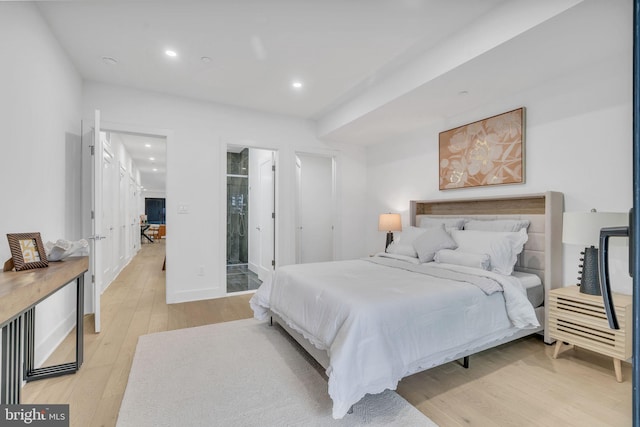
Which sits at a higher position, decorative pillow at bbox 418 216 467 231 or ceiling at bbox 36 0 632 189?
ceiling at bbox 36 0 632 189

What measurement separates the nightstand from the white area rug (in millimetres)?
1494

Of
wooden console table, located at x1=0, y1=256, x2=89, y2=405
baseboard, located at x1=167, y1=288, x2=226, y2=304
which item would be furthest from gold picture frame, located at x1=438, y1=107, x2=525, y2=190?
wooden console table, located at x1=0, y1=256, x2=89, y2=405

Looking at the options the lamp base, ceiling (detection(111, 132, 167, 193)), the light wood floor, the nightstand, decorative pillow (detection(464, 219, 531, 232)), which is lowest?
the light wood floor

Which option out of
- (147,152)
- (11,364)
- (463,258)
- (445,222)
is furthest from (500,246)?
(147,152)

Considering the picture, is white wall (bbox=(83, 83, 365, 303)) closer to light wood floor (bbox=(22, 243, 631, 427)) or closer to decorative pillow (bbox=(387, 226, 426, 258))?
light wood floor (bbox=(22, 243, 631, 427))

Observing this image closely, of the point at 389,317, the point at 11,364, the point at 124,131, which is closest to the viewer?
the point at 11,364

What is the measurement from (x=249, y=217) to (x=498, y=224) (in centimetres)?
437

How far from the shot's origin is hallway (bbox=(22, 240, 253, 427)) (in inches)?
73.6

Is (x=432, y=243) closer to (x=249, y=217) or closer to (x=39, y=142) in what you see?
(x=39, y=142)

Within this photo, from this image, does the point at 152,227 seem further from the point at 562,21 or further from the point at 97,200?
the point at 562,21

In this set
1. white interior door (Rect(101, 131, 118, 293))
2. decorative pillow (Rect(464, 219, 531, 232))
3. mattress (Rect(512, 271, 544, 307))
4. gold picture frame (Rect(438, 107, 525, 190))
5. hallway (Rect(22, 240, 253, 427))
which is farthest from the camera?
white interior door (Rect(101, 131, 118, 293))

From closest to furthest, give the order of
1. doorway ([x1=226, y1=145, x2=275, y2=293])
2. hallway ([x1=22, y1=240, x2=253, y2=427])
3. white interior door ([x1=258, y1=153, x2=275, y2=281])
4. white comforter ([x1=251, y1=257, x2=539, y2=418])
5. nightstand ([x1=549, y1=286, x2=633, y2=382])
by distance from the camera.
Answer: white comforter ([x1=251, y1=257, x2=539, y2=418])
hallway ([x1=22, y1=240, x2=253, y2=427])
nightstand ([x1=549, y1=286, x2=633, y2=382])
white interior door ([x1=258, y1=153, x2=275, y2=281])
doorway ([x1=226, y1=145, x2=275, y2=293])

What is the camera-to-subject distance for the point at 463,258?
2.79m

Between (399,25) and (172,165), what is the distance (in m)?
3.05
